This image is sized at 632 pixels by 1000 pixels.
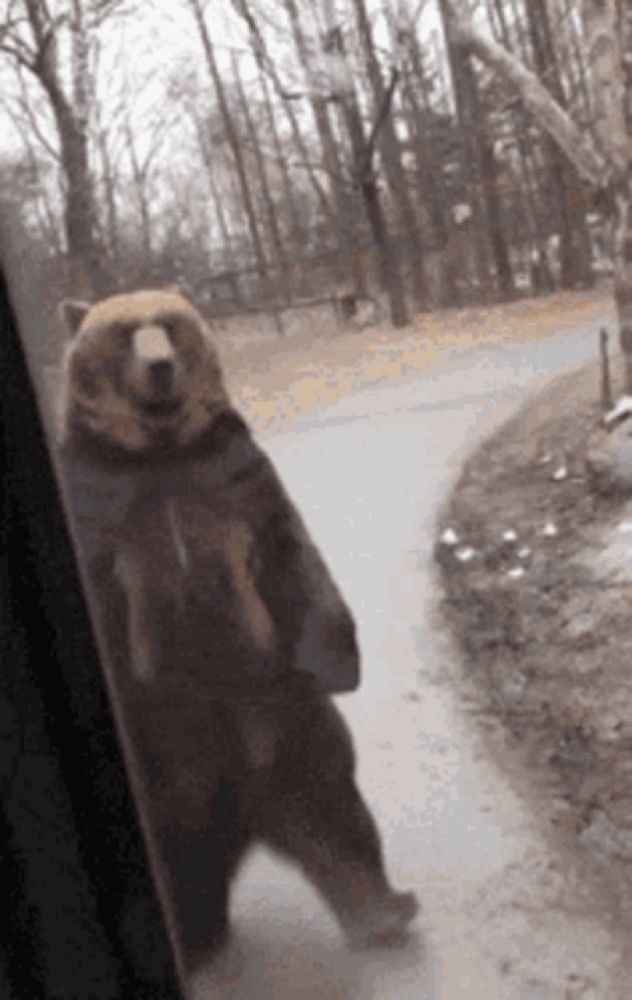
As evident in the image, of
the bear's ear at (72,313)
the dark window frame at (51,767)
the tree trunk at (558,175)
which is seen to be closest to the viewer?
the dark window frame at (51,767)

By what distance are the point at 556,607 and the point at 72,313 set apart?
403 mm

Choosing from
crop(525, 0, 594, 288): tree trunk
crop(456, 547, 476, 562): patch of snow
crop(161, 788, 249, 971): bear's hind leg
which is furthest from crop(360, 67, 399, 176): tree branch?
crop(161, 788, 249, 971): bear's hind leg

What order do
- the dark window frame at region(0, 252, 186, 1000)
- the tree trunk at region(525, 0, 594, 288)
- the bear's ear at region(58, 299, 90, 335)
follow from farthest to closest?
the tree trunk at region(525, 0, 594, 288) → the bear's ear at region(58, 299, 90, 335) → the dark window frame at region(0, 252, 186, 1000)

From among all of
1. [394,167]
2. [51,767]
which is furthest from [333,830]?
[394,167]

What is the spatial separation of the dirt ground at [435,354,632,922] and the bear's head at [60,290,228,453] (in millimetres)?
218

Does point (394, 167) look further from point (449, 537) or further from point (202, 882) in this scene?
point (202, 882)

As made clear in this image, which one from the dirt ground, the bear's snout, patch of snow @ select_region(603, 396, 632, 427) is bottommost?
the dirt ground

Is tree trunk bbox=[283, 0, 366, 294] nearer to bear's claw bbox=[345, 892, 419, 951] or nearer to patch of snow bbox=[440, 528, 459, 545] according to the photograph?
patch of snow bbox=[440, 528, 459, 545]

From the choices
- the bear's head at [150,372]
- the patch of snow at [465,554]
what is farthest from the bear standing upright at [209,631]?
the patch of snow at [465,554]

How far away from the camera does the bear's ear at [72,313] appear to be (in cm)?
70

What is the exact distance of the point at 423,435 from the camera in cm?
88

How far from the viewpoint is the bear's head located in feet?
2.45

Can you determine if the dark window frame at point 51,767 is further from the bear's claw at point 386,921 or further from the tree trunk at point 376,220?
the tree trunk at point 376,220

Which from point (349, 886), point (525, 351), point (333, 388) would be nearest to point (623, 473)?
point (525, 351)
